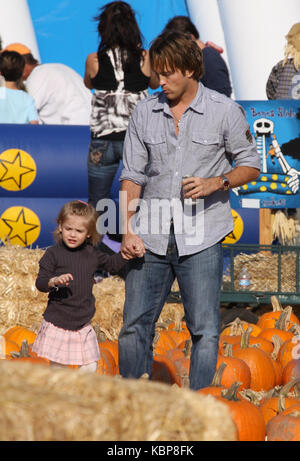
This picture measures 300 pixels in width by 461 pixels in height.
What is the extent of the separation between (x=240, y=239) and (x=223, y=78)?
1428 millimetres

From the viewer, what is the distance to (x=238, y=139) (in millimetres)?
4082

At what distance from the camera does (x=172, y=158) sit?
160 inches

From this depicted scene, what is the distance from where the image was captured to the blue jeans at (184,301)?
4.05 m

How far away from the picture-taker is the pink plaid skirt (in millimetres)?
4586

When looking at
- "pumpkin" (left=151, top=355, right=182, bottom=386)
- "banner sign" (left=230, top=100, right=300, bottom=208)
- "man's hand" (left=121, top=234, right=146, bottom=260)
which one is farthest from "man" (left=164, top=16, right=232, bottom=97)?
"man's hand" (left=121, top=234, right=146, bottom=260)

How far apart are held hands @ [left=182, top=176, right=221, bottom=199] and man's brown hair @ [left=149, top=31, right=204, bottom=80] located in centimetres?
53

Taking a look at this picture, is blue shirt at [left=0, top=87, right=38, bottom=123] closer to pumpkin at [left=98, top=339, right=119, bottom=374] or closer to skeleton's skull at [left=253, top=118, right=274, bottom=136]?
skeleton's skull at [left=253, top=118, right=274, bottom=136]

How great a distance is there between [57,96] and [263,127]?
3.44 m

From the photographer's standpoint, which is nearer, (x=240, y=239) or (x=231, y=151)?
(x=231, y=151)

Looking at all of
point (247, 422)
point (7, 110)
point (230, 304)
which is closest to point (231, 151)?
point (247, 422)

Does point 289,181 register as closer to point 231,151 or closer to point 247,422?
point 231,151

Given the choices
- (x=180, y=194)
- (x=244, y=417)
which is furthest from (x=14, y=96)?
(x=244, y=417)
